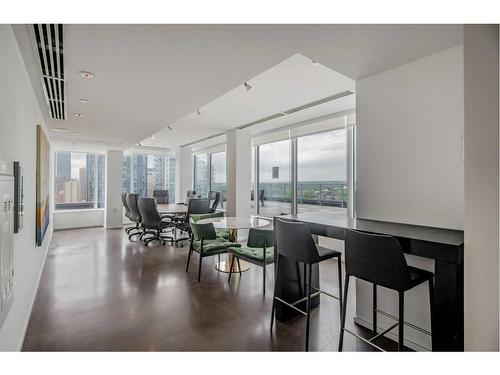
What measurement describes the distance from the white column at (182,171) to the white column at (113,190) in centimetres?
198

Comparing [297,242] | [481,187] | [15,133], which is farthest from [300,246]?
[15,133]

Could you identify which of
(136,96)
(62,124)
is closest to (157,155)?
(62,124)

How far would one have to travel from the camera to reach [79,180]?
27.2 feet

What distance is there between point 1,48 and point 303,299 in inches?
115

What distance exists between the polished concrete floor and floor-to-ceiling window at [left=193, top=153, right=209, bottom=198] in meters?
5.12

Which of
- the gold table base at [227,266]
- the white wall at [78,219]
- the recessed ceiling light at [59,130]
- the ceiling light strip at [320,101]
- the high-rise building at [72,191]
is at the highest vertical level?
the ceiling light strip at [320,101]

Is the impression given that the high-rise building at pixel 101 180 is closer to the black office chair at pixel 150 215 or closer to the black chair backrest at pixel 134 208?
the black chair backrest at pixel 134 208

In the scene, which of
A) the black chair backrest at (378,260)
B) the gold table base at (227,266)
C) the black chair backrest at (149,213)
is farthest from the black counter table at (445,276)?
the black chair backrest at (149,213)

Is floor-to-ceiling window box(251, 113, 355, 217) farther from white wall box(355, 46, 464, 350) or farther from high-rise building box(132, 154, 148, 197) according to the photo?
high-rise building box(132, 154, 148, 197)

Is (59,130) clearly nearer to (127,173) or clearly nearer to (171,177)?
(127,173)

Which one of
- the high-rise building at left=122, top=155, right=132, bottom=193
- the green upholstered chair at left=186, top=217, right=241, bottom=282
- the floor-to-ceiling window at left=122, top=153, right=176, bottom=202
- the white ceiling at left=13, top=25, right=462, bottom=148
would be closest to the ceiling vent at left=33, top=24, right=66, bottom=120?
the white ceiling at left=13, top=25, right=462, bottom=148

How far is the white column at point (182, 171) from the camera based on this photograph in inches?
375

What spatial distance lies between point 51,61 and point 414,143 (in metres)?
3.14
